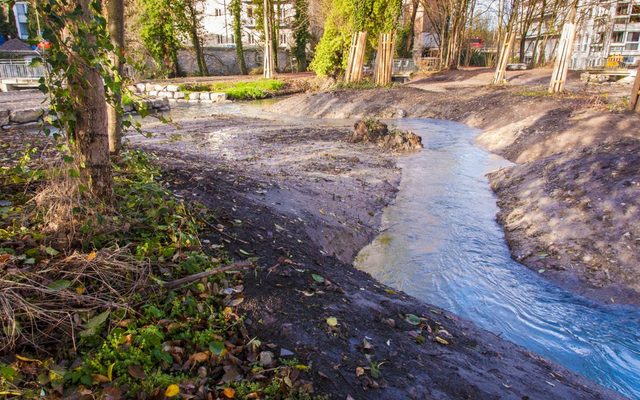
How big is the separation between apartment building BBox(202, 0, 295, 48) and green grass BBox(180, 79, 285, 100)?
10847 mm

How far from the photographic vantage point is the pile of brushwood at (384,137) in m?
13.3

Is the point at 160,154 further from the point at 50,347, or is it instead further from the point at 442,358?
the point at 442,358

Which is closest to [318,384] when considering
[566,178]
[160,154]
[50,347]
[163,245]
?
[50,347]

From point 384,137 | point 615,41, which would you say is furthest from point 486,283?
point 615,41

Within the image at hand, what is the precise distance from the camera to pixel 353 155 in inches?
464

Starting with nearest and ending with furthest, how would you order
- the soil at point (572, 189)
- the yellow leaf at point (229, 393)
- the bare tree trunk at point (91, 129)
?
the yellow leaf at point (229, 393)
the bare tree trunk at point (91, 129)
the soil at point (572, 189)

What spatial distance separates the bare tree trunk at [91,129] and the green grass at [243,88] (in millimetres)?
24377

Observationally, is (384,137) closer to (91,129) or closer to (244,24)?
(91,129)

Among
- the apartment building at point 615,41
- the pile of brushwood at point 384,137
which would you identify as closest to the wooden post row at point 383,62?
the pile of brushwood at point 384,137

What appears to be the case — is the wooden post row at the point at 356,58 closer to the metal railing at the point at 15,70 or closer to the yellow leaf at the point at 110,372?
the metal railing at the point at 15,70

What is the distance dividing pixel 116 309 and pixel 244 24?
43372mm

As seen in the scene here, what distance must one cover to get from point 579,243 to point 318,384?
5.45 metres

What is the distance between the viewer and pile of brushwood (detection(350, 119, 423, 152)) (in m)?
13.3

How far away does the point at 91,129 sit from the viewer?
3.64 meters
